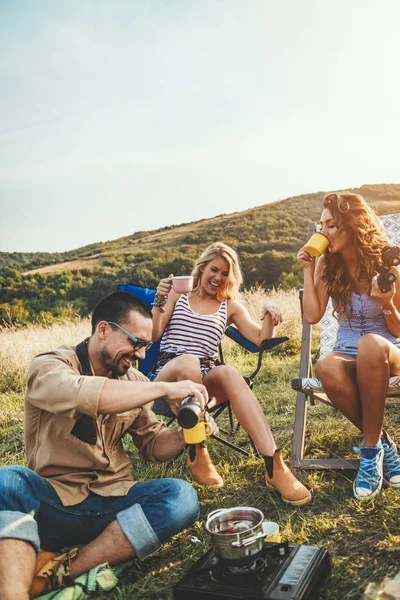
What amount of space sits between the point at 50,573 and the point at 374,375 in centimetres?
168

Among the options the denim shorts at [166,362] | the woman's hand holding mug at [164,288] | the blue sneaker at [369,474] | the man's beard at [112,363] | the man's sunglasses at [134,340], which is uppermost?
the woman's hand holding mug at [164,288]

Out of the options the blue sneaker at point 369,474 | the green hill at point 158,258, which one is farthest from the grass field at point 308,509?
the green hill at point 158,258

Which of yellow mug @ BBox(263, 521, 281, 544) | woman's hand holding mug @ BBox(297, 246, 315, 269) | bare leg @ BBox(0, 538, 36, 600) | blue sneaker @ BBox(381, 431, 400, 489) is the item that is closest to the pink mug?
woman's hand holding mug @ BBox(297, 246, 315, 269)

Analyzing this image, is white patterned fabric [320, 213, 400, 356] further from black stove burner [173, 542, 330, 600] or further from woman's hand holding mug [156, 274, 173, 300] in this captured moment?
black stove burner [173, 542, 330, 600]

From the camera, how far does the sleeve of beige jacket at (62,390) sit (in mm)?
2047

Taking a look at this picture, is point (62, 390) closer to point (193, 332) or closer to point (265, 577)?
point (265, 577)

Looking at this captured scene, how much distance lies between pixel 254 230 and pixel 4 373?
25.2 meters

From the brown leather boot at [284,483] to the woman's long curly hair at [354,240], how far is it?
3.18 ft

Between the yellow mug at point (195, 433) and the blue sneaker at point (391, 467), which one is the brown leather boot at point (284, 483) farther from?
the yellow mug at point (195, 433)

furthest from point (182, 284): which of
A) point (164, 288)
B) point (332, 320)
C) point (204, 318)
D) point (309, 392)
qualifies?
point (332, 320)

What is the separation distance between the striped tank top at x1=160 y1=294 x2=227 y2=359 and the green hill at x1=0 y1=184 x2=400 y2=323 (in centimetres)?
1404

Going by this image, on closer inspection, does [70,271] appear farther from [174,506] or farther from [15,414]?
[174,506]

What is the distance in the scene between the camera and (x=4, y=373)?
6340mm

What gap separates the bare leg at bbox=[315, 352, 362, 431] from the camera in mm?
2873
